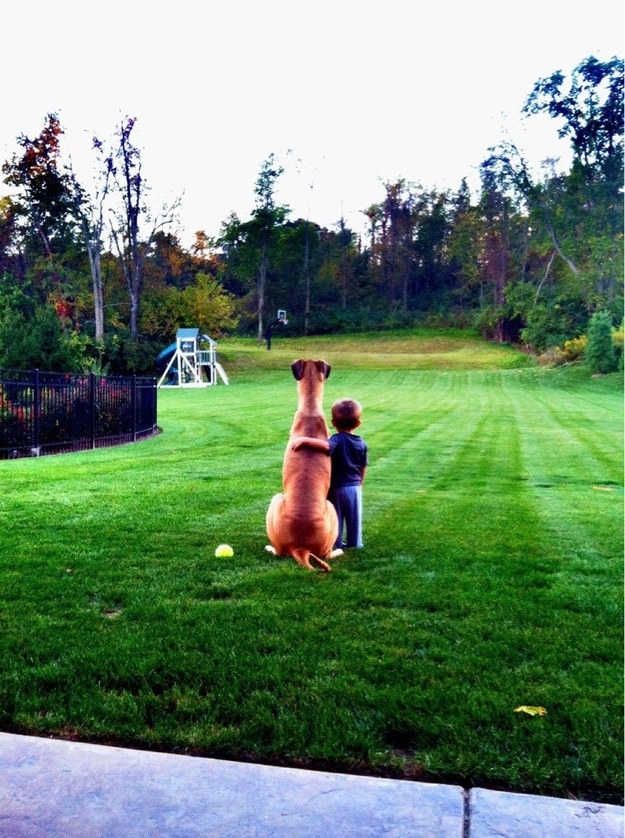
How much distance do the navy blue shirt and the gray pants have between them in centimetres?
4

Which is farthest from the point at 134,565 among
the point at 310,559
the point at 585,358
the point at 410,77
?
the point at 585,358

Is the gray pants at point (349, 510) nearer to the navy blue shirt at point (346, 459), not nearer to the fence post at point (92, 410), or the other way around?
the navy blue shirt at point (346, 459)

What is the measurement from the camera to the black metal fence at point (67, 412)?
30.8 feet

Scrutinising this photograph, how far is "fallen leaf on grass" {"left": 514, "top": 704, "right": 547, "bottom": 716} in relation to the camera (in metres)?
2.11

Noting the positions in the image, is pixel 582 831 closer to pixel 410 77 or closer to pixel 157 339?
pixel 410 77

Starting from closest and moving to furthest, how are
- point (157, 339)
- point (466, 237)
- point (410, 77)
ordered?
point (410, 77) < point (157, 339) < point (466, 237)

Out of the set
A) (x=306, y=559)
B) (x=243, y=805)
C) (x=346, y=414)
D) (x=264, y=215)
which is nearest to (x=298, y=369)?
(x=346, y=414)

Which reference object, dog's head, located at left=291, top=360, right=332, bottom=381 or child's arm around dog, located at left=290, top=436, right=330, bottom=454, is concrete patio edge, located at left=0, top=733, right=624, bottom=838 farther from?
dog's head, located at left=291, top=360, right=332, bottom=381

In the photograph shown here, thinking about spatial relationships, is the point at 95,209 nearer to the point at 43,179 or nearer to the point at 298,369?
the point at 43,179

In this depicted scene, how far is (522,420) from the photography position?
15062 millimetres

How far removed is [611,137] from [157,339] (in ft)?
71.6

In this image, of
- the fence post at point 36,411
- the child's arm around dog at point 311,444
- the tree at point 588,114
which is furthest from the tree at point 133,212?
the child's arm around dog at point 311,444

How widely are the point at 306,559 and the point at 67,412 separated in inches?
302

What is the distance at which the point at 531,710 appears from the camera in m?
2.12
